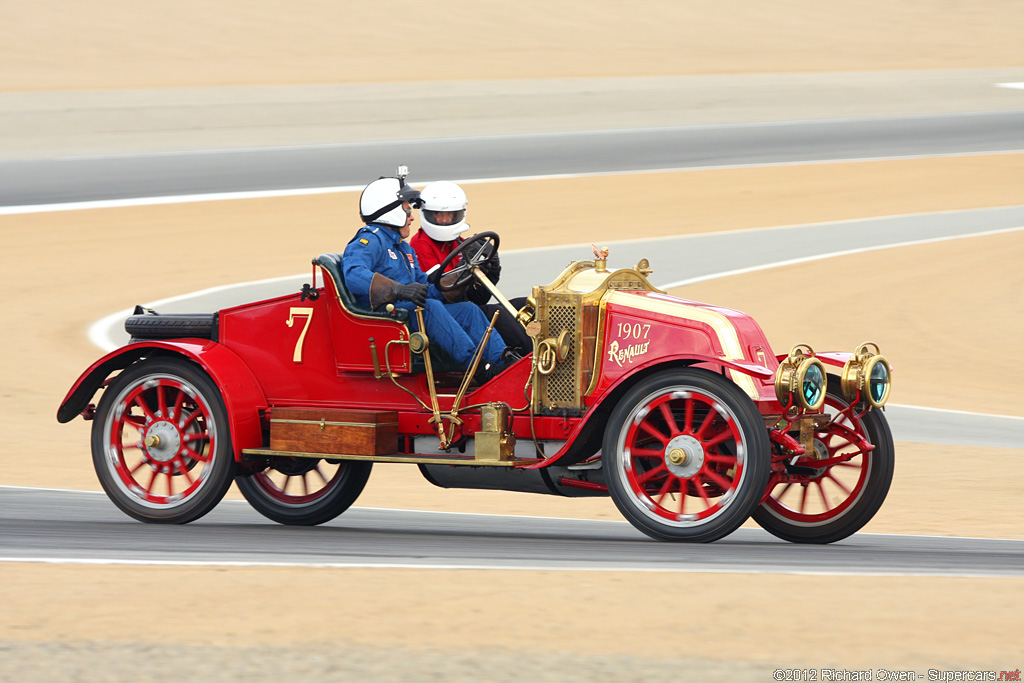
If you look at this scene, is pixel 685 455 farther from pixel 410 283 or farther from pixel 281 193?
pixel 281 193

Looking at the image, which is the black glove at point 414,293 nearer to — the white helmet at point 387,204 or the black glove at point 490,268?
the black glove at point 490,268

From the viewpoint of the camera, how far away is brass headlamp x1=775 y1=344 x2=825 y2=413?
8.23 metres

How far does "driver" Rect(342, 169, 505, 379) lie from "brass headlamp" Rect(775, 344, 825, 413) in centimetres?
170

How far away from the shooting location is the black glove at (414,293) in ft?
29.8

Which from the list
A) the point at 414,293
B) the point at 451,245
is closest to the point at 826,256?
the point at 451,245

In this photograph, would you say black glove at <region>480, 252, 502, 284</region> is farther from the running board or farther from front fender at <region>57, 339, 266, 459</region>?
front fender at <region>57, 339, 266, 459</region>

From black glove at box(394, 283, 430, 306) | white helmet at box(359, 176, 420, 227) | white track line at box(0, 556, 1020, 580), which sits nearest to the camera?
white track line at box(0, 556, 1020, 580)

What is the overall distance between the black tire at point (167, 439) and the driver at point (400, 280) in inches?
42.5

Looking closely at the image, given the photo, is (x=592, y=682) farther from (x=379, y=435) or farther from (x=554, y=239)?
(x=554, y=239)

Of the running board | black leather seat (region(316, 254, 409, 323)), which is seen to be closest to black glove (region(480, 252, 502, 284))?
black leather seat (region(316, 254, 409, 323))

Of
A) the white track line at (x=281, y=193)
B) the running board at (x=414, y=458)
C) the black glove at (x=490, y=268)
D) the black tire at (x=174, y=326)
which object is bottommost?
the running board at (x=414, y=458)

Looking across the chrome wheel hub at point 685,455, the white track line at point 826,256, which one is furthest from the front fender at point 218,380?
the white track line at point 826,256

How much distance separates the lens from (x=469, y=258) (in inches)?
362

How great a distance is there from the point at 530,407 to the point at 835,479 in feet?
5.52
